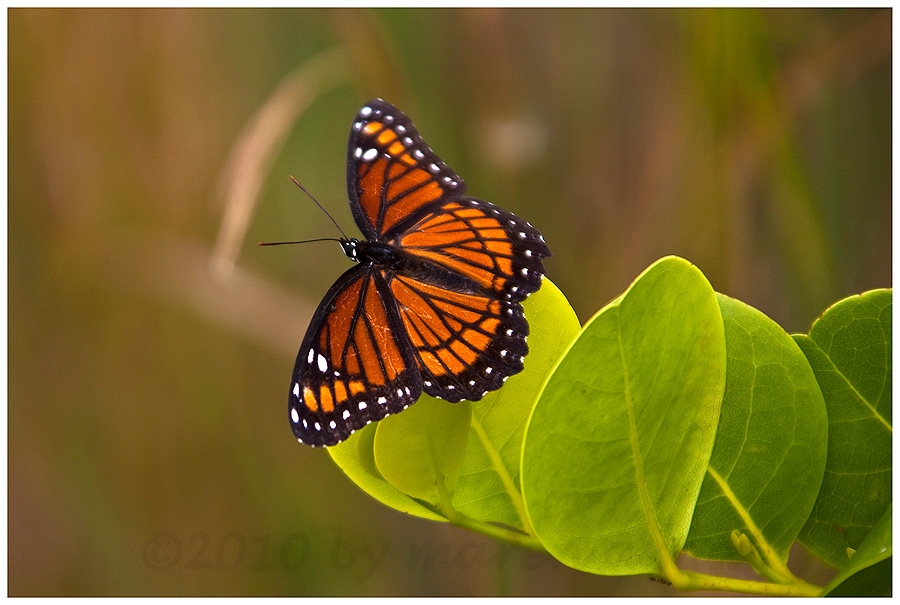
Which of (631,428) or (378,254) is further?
(378,254)

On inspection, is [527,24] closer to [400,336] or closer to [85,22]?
[85,22]

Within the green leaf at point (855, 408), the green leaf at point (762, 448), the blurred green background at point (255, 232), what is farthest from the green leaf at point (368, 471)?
the blurred green background at point (255, 232)

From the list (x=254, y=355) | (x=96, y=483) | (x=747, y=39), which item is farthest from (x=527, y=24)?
(x=96, y=483)

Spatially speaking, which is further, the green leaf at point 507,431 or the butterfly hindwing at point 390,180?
the butterfly hindwing at point 390,180

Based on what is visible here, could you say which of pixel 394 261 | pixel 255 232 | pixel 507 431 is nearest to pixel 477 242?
pixel 394 261

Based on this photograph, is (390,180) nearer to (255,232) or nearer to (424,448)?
(424,448)

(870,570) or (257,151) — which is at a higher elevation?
(257,151)

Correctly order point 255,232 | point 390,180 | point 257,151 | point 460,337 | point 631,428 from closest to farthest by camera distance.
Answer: point 631,428
point 460,337
point 390,180
point 257,151
point 255,232

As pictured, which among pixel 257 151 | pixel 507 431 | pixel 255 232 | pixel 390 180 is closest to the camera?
pixel 507 431

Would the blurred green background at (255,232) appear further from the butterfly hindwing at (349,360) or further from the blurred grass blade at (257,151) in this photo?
the butterfly hindwing at (349,360)
